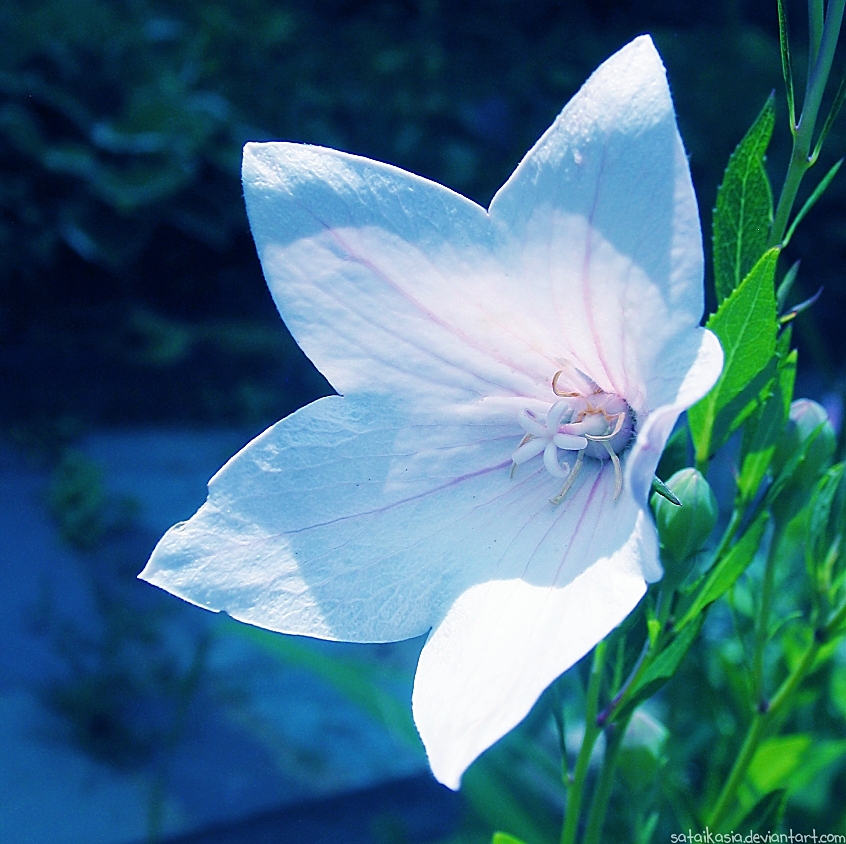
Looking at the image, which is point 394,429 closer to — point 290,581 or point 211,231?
point 290,581

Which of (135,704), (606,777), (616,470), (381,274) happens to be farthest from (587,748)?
(135,704)

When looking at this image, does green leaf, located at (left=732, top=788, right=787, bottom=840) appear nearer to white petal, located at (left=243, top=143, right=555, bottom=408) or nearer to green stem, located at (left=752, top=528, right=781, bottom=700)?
green stem, located at (left=752, top=528, right=781, bottom=700)

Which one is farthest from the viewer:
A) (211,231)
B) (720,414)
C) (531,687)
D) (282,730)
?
(211,231)

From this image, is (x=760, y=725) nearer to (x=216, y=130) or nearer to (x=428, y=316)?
(x=428, y=316)

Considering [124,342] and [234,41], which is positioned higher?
[234,41]

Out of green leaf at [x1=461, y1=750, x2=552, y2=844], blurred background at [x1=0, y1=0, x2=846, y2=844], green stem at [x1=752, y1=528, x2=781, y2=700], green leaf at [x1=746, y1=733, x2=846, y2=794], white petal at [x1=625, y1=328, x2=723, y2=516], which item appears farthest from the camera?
blurred background at [x1=0, y1=0, x2=846, y2=844]

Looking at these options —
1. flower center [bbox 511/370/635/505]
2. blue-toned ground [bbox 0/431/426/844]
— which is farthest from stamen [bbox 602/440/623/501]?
blue-toned ground [bbox 0/431/426/844]

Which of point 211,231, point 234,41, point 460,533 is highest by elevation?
point 234,41

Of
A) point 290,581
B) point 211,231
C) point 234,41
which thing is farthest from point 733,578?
point 234,41
